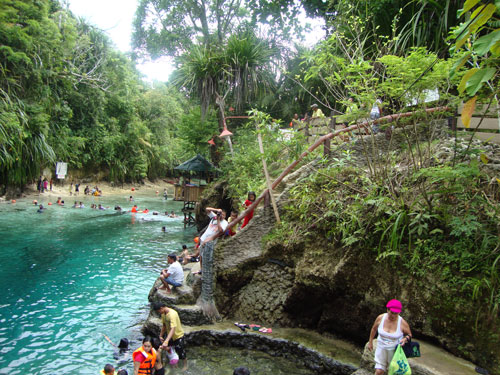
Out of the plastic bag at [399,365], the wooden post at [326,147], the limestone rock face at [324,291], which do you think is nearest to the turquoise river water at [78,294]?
the limestone rock face at [324,291]

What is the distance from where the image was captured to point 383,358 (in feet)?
13.4

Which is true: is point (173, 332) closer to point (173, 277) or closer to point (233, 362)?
point (233, 362)

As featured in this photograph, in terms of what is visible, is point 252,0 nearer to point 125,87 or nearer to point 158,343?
point 158,343

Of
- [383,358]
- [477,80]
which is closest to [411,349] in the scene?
[383,358]

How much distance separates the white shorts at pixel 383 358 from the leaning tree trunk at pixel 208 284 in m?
3.53

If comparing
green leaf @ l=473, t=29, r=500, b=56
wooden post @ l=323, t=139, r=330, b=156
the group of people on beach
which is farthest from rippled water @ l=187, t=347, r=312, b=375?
the group of people on beach

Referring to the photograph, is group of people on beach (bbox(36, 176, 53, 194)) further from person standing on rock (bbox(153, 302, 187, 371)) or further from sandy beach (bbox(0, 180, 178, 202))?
person standing on rock (bbox(153, 302, 187, 371))

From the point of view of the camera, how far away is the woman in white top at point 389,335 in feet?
13.2

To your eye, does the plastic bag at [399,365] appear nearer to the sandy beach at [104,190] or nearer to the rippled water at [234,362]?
the rippled water at [234,362]

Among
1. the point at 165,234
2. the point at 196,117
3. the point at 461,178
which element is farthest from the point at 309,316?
the point at 196,117

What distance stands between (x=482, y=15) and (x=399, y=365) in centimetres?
344

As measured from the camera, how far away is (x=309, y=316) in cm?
666

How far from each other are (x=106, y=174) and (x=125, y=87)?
29.0ft

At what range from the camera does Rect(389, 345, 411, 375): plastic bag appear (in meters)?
3.77
